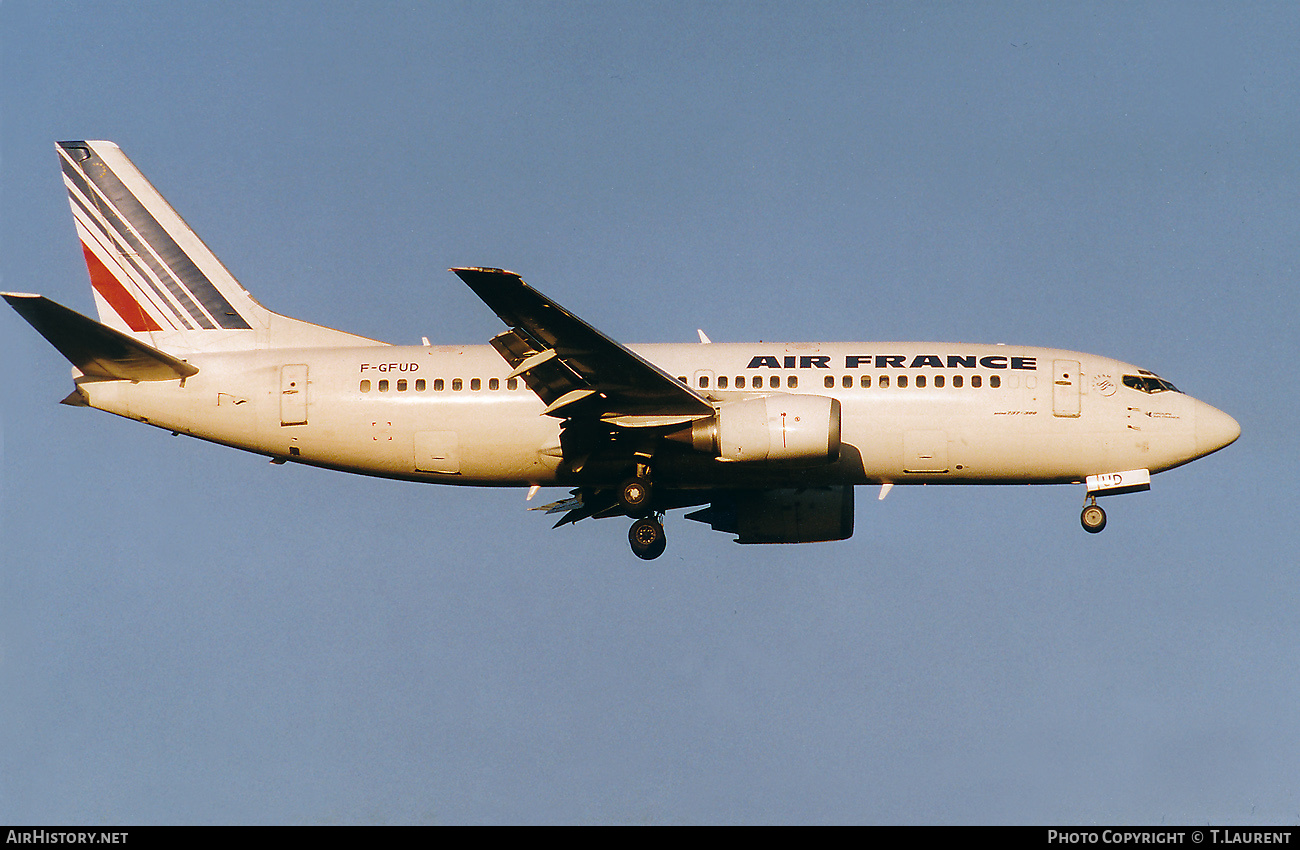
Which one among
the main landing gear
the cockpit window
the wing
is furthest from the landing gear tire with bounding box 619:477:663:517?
the cockpit window

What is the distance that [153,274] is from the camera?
37094mm

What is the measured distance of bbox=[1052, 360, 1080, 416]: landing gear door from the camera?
33906 millimetres

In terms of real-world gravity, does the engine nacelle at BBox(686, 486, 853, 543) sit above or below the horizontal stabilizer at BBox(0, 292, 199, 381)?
below

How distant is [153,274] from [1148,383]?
25322 mm

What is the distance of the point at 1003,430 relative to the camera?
33.6 metres

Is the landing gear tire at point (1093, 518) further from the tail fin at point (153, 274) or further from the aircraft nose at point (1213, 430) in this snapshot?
the tail fin at point (153, 274)

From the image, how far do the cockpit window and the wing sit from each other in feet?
34.4

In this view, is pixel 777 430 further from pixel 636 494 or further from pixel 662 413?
pixel 636 494

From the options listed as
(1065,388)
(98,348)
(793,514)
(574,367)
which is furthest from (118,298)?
(1065,388)

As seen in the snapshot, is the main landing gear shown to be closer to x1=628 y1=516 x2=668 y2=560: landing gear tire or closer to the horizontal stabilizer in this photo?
x1=628 y1=516 x2=668 y2=560: landing gear tire
